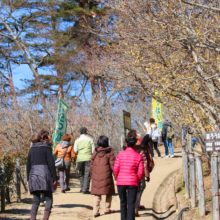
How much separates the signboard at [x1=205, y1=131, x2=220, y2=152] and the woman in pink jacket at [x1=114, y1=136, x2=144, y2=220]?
45.4 inches

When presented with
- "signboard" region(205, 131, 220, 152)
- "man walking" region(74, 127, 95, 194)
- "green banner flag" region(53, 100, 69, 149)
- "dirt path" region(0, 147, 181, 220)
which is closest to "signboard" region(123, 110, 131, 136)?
"man walking" region(74, 127, 95, 194)

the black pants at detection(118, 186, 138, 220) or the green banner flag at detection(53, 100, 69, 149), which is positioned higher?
the green banner flag at detection(53, 100, 69, 149)

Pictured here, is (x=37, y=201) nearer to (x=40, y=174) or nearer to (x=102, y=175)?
(x=40, y=174)

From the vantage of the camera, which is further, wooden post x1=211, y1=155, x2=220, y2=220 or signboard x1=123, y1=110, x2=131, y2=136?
signboard x1=123, y1=110, x2=131, y2=136

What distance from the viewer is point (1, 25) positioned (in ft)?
79.6

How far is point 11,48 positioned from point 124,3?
15.3 m

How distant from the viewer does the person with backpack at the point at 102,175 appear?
7066 mm

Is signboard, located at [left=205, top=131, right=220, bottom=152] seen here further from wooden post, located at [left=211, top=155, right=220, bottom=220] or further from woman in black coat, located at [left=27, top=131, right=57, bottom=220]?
woman in black coat, located at [left=27, top=131, right=57, bottom=220]

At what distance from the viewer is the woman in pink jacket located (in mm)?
5902

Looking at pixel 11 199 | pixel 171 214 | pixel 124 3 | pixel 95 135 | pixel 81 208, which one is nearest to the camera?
pixel 171 214

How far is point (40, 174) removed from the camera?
19.6 feet

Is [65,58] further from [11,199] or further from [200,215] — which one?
[200,215]

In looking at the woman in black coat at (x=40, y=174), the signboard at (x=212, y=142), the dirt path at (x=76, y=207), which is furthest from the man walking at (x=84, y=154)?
the signboard at (x=212, y=142)

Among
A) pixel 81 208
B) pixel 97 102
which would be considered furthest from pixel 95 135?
pixel 81 208
